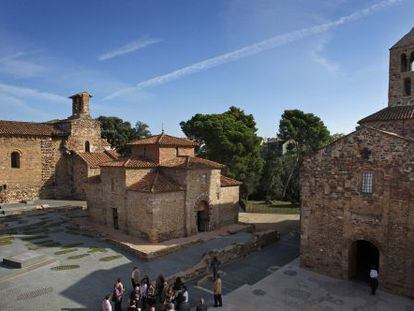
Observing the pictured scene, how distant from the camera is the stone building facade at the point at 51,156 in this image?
106 ft

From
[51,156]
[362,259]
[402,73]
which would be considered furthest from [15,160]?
[402,73]

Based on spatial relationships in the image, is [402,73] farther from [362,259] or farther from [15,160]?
[15,160]

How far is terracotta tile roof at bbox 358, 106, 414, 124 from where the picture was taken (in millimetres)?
19375

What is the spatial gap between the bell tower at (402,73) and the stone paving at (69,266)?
13.5m

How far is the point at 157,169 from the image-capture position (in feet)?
75.2

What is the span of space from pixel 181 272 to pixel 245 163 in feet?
69.7

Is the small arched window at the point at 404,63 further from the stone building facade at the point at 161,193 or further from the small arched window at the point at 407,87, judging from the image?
the stone building facade at the point at 161,193

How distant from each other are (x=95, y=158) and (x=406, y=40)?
29652mm

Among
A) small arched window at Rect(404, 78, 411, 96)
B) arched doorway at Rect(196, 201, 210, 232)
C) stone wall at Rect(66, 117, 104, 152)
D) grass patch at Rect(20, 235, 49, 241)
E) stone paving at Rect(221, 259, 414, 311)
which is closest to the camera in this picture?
stone paving at Rect(221, 259, 414, 311)

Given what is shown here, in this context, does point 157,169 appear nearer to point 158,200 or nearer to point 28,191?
point 158,200

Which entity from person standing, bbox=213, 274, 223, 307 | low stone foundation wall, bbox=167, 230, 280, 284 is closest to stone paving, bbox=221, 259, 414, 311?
person standing, bbox=213, 274, 223, 307

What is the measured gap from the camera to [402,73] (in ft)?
70.5

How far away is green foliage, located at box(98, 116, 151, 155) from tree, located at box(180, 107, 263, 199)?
24.0 metres

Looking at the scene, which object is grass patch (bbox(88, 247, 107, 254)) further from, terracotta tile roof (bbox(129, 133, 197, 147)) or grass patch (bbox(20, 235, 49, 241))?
terracotta tile roof (bbox(129, 133, 197, 147))
